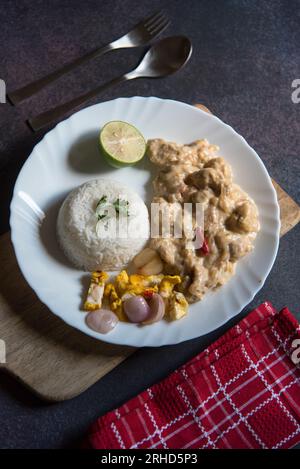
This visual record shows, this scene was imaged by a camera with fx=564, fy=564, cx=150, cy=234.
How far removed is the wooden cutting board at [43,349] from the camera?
8.29 feet

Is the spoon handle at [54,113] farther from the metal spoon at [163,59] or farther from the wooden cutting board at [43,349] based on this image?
the wooden cutting board at [43,349]

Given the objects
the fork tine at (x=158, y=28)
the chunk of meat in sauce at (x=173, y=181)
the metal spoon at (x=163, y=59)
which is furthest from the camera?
the fork tine at (x=158, y=28)

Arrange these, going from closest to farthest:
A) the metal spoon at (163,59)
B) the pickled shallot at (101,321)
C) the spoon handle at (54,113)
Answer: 1. the pickled shallot at (101,321)
2. the spoon handle at (54,113)
3. the metal spoon at (163,59)

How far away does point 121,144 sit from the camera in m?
2.74

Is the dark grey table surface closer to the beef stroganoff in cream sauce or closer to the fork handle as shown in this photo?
the fork handle

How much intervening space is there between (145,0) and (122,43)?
43 cm

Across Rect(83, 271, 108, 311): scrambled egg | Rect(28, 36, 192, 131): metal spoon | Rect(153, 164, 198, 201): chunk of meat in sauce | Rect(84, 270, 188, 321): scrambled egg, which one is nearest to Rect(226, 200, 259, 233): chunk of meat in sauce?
Rect(153, 164, 198, 201): chunk of meat in sauce

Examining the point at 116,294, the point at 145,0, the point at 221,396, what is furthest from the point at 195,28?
the point at 221,396

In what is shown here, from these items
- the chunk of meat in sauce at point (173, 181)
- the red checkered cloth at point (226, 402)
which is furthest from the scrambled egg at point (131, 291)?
the chunk of meat in sauce at point (173, 181)

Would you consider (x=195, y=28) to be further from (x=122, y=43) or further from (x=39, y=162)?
(x=39, y=162)

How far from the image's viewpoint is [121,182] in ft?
9.21

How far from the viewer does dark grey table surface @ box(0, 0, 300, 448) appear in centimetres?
275

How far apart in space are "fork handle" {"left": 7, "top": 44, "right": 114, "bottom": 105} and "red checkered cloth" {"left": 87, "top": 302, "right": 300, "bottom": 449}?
1.67 meters

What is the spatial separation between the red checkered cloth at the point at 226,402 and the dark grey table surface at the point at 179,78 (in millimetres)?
153
